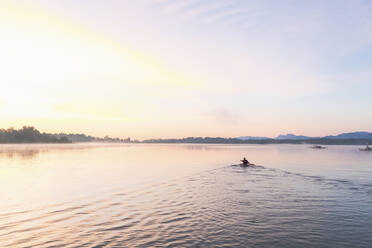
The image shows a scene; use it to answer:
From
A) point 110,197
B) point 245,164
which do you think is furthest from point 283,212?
point 245,164

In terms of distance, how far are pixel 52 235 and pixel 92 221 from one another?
3678 millimetres

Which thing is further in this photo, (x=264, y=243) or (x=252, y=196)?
(x=252, y=196)

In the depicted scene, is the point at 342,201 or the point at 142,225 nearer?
the point at 142,225

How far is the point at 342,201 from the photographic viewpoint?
30.0 metres

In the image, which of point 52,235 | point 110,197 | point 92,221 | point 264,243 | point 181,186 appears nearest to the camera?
point 264,243

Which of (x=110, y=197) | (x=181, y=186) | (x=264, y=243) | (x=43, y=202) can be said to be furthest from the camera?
(x=181, y=186)

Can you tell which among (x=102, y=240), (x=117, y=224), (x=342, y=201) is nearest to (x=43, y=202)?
(x=117, y=224)

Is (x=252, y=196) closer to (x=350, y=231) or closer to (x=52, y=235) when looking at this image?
(x=350, y=231)

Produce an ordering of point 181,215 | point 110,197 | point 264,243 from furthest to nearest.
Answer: point 110,197
point 181,215
point 264,243

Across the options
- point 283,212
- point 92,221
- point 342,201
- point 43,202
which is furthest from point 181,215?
point 342,201

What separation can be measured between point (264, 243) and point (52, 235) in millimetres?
14459

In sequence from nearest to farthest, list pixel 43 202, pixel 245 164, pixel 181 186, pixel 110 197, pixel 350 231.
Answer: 1. pixel 350 231
2. pixel 43 202
3. pixel 110 197
4. pixel 181 186
5. pixel 245 164

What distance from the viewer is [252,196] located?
107 ft

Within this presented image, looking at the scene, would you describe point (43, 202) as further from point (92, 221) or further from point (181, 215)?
point (181, 215)
